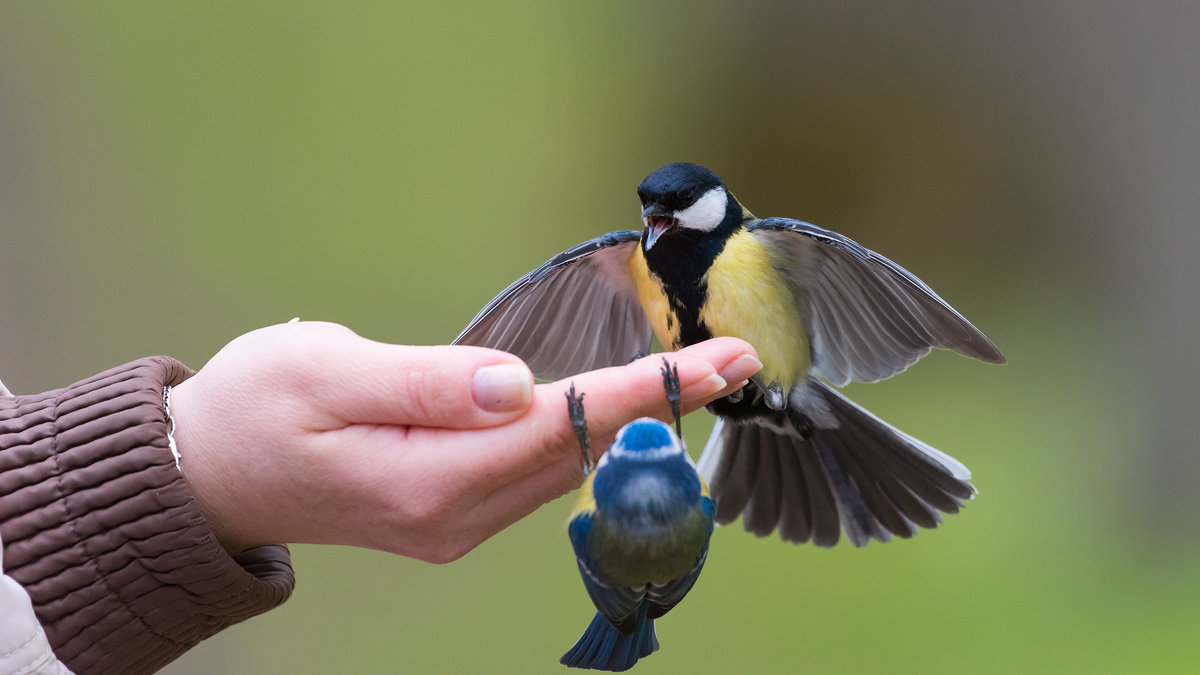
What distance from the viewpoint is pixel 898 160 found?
2650mm

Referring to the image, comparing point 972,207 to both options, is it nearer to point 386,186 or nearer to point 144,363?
point 386,186

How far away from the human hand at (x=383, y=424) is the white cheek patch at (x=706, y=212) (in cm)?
25

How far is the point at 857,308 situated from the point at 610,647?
0.57m

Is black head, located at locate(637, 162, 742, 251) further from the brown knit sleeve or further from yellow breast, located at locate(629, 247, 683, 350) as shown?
the brown knit sleeve

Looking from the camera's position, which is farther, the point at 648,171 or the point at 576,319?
the point at 648,171

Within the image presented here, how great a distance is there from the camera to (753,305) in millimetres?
1156

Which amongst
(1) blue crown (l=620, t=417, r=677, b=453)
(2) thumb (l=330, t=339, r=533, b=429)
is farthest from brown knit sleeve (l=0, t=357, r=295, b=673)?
(1) blue crown (l=620, t=417, r=677, b=453)

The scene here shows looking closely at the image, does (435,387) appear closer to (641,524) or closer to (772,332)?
(641,524)

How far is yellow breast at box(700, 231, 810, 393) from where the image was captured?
1.15 meters

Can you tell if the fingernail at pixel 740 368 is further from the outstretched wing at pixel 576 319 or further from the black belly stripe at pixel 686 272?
the outstretched wing at pixel 576 319

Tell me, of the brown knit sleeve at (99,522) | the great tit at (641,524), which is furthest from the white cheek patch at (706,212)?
the brown knit sleeve at (99,522)

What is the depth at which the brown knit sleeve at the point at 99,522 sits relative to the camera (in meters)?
0.84

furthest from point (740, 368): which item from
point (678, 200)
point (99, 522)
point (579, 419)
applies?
point (99, 522)

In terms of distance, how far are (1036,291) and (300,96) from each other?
6.63ft
